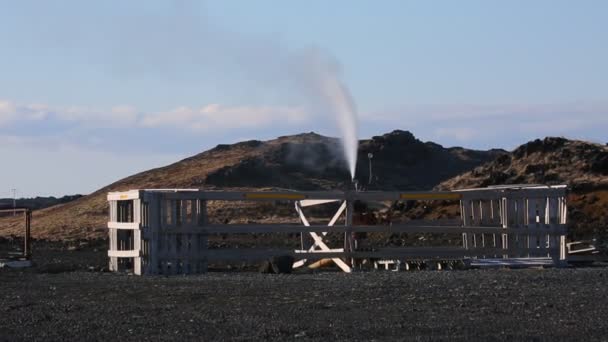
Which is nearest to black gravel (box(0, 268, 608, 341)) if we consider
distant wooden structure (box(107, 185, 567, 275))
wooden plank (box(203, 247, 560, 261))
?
wooden plank (box(203, 247, 560, 261))

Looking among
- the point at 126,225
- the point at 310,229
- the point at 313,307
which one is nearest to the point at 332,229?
the point at 310,229

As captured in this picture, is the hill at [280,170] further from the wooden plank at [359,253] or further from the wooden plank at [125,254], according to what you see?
the wooden plank at [359,253]

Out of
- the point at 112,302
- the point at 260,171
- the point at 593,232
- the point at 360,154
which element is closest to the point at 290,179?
the point at 260,171

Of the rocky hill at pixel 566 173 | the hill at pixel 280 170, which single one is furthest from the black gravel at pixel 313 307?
the hill at pixel 280 170

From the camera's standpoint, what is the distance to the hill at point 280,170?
59.2m

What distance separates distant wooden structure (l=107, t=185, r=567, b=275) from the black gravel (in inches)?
82.5

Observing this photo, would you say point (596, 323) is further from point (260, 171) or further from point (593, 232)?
point (260, 171)

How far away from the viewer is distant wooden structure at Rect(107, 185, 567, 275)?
928 inches

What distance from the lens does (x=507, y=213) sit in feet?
84.6

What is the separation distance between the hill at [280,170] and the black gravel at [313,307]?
104 ft

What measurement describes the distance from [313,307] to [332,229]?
874 centimetres

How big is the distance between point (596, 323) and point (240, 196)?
1204cm

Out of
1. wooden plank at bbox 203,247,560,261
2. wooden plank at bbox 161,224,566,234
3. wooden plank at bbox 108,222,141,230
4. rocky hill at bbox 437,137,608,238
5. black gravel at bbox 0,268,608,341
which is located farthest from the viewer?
rocky hill at bbox 437,137,608,238

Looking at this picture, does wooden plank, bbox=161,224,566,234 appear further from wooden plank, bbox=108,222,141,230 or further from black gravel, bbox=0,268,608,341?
black gravel, bbox=0,268,608,341
